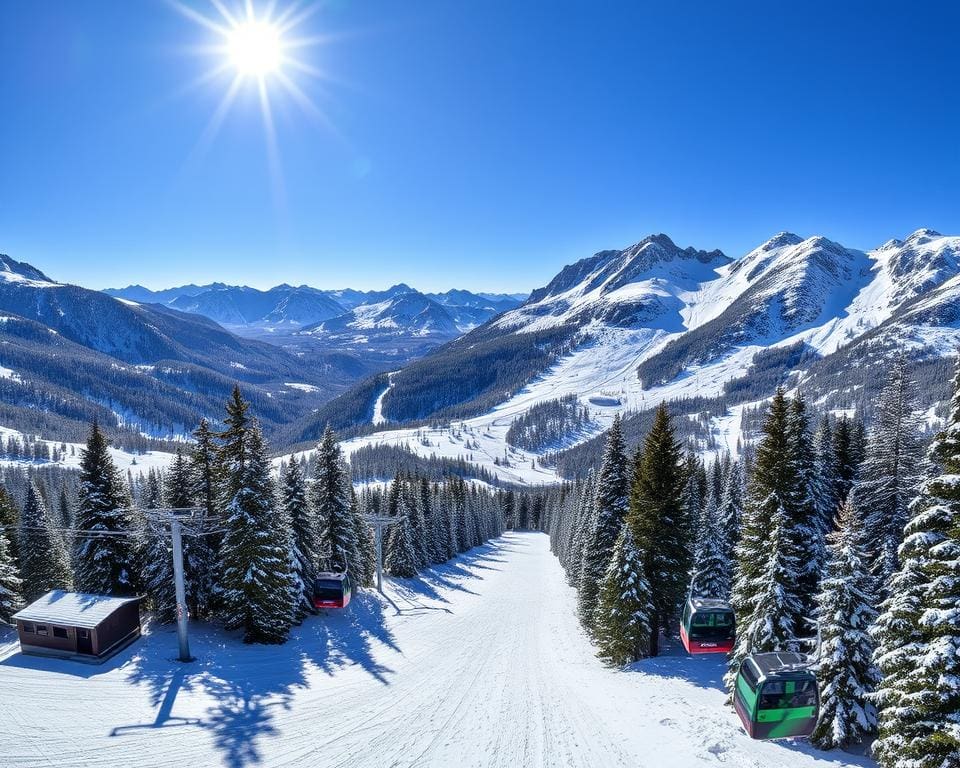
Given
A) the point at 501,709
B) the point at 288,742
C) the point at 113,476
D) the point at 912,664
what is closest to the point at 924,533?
the point at 912,664

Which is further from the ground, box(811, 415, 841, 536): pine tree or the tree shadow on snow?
box(811, 415, 841, 536): pine tree

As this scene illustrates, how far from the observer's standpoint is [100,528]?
29.2 metres

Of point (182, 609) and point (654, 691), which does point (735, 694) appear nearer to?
point (654, 691)

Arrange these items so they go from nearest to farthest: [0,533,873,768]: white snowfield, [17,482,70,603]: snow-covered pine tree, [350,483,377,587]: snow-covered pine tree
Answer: [0,533,873,768]: white snowfield, [17,482,70,603]: snow-covered pine tree, [350,483,377,587]: snow-covered pine tree

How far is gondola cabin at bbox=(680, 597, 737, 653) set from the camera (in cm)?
2703

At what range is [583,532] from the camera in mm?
51719

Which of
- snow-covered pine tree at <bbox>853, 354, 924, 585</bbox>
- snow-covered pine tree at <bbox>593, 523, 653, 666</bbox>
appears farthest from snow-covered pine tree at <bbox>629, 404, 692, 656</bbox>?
snow-covered pine tree at <bbox>853, 354, 924, 585</bbox>

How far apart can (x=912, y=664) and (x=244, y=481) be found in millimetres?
29375

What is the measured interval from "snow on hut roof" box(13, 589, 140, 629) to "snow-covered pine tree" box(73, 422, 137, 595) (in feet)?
11.9

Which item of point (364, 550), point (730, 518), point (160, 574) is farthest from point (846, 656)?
point (364, 550)

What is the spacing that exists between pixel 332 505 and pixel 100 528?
15.2m

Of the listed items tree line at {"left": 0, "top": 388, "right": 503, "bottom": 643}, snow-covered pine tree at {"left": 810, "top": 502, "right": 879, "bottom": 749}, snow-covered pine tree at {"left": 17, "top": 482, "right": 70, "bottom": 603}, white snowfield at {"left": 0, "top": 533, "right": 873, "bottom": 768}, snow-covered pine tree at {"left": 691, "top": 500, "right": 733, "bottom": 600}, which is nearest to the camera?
snow-covered pine tree at {"left": 810, "top": 502, "right": 879, "bottom": 749}

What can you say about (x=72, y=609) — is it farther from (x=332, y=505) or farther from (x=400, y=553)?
(x=400, y=553)

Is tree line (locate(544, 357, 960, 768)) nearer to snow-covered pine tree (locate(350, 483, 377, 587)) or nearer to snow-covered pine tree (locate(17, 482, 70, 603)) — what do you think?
snow-covered pine tree (locate(350, 483, 377, 587))
